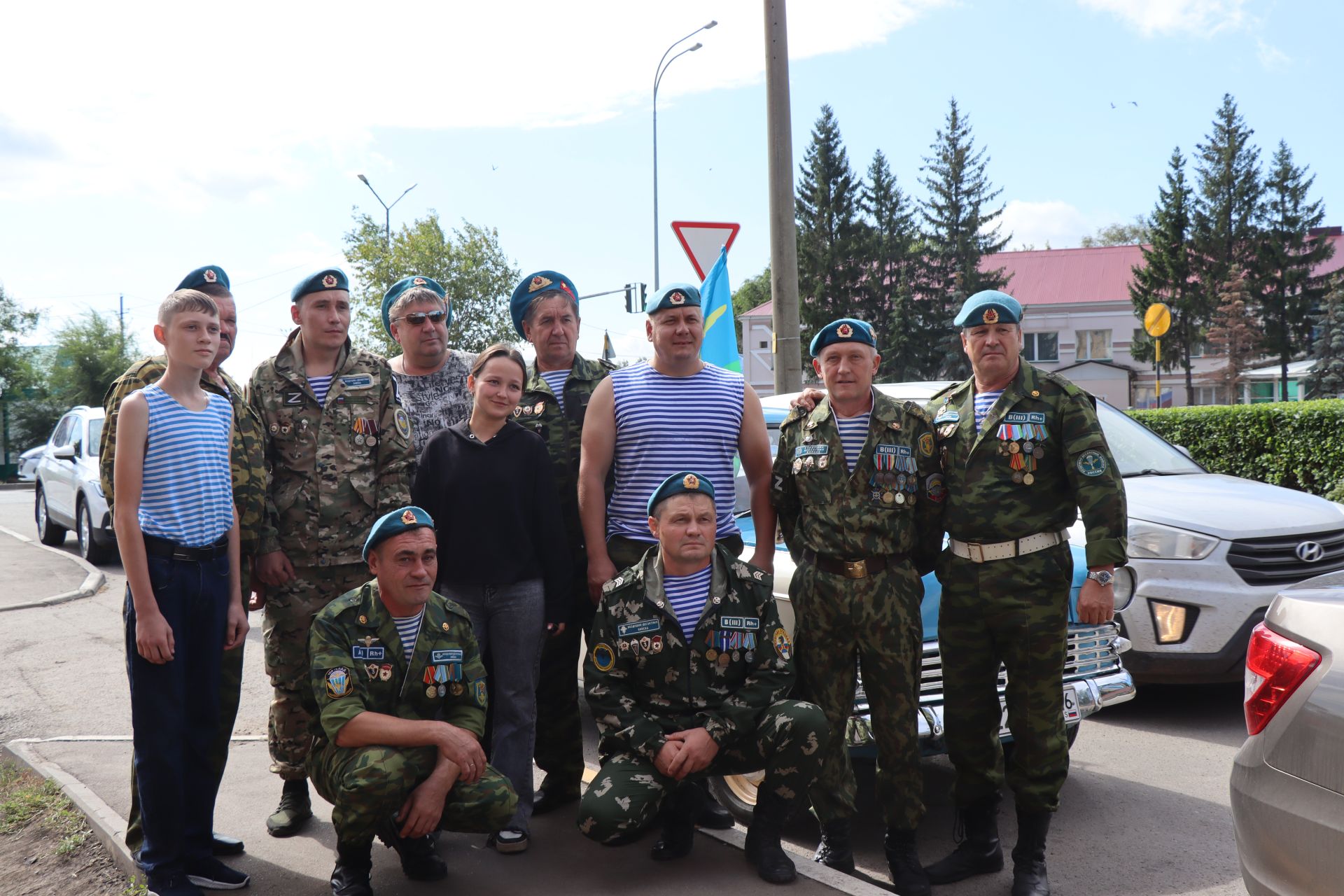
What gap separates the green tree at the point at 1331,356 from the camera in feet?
158

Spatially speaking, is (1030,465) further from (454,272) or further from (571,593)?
(454,272)

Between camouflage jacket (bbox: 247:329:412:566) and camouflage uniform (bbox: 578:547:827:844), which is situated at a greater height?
camouflage jacket (bbox: 247:329:412:566)

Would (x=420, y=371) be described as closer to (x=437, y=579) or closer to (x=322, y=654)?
(x=437, y=579)

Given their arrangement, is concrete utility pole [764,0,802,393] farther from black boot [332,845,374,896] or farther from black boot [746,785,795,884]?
black boot [332,845,374,896]

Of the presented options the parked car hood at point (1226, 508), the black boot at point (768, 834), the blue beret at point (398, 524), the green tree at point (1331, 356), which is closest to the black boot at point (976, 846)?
the black boot at point (768, 834)

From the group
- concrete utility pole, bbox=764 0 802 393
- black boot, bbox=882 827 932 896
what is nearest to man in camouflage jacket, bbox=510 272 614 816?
black boot, bbox=882 827 932 896

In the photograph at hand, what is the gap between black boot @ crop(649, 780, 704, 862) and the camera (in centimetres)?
388

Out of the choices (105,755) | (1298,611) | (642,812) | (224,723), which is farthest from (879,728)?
(105,755)

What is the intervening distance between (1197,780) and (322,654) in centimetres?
409

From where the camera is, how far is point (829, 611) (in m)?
4.03

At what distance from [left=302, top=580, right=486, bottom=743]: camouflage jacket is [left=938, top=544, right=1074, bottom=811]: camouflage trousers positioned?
1.76 metres

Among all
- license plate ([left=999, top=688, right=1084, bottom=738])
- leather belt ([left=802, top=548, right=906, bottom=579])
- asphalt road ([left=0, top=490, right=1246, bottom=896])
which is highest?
leather belt ([left=802, top=548, right=906, bottom=579])

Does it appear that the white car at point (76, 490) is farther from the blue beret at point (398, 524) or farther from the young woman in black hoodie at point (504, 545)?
the blue beret at point (398, 524)

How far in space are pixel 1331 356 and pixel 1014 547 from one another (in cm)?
5326
